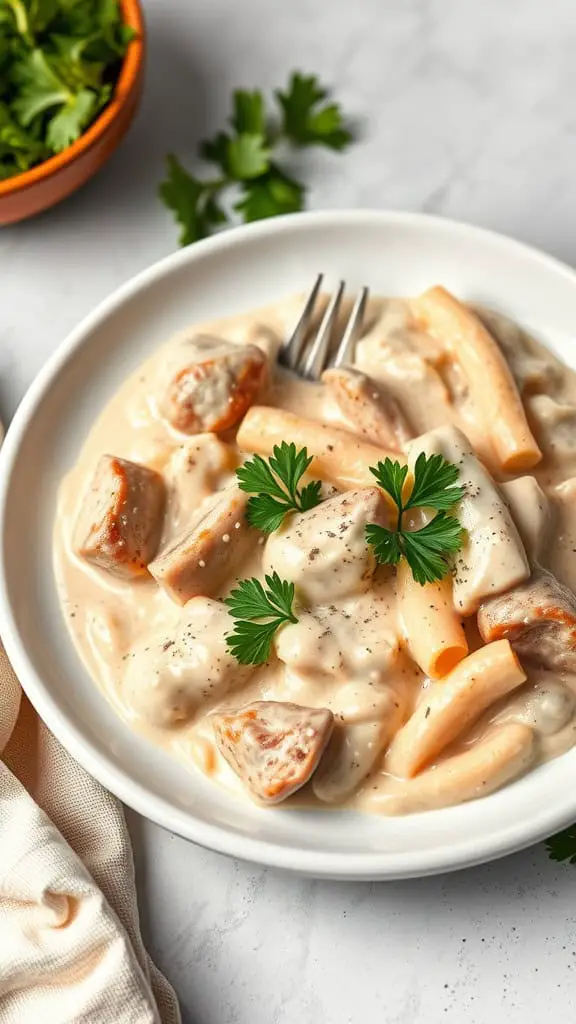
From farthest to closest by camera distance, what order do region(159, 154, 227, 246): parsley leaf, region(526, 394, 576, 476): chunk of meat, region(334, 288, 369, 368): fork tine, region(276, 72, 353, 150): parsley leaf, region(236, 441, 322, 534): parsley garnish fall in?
region(276, 72, 353, 150): parsley leaf < region(159, 154, 227, 246): parsley leaf < region(334, 288, 369, 368): fork tine < region(526, 394, 576, 476): chunk of meat < region(236, 441, 322, 534): parsley garnish

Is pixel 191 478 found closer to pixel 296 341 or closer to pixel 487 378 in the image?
pixel 296 341

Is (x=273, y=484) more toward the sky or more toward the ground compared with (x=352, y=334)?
more toward the ground

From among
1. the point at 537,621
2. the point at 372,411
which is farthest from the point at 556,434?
the point at 537,621

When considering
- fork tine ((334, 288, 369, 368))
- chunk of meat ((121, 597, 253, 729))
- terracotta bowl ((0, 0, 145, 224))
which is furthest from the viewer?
terracotta bowl ((0, 0, 145, 224))

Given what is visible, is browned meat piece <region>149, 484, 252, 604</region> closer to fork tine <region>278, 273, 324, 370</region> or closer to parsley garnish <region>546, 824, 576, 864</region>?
fork tine <region>278, 273, 324, 370</region>

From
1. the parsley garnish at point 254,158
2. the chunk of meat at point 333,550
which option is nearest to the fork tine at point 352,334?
the chunk of meat at point 333,550

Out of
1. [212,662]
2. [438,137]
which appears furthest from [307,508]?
[438,137]

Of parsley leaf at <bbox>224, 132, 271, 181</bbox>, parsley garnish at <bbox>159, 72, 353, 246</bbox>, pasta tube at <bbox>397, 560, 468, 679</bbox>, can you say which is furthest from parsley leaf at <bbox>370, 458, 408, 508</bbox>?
parsley leaf at <bbox>224, 132, 271, 181</bbox>
